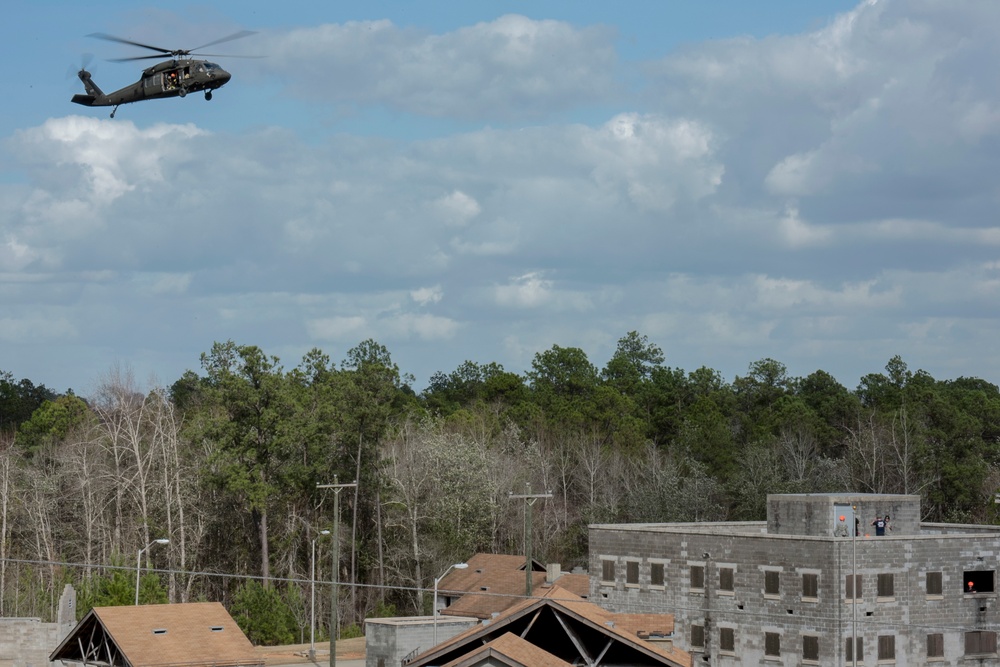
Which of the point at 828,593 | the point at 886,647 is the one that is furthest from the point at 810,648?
the point at 886,647

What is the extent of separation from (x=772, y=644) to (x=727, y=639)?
2664 millimetres

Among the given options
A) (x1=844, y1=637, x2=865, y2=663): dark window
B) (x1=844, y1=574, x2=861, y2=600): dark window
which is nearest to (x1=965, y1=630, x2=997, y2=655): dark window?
(x1=844, y1=637, x2=865, y2=663): dark window

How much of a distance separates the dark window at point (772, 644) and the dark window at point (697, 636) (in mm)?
3813

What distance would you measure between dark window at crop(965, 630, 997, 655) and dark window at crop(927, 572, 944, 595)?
260cm

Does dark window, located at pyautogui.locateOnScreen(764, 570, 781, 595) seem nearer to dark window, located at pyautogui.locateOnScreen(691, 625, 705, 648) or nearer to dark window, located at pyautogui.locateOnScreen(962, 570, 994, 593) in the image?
dark window, located at pyautogui.locateOnScreen(691, 625, 705, 648)

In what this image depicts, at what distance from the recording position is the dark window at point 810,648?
211 ft

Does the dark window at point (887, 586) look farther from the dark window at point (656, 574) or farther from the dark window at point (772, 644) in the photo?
the dark window at point (656, 574)

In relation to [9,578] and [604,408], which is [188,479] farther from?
[604,408]

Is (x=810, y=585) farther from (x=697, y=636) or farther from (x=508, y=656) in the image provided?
(x=508, y=656)

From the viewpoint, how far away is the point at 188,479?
9931 cm

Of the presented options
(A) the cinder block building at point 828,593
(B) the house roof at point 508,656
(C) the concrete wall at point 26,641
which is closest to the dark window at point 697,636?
(A) the cinder block building at point 828,593

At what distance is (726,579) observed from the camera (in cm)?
6819

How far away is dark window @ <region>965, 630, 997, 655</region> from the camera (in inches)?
2601

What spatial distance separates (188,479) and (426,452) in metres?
17.7
